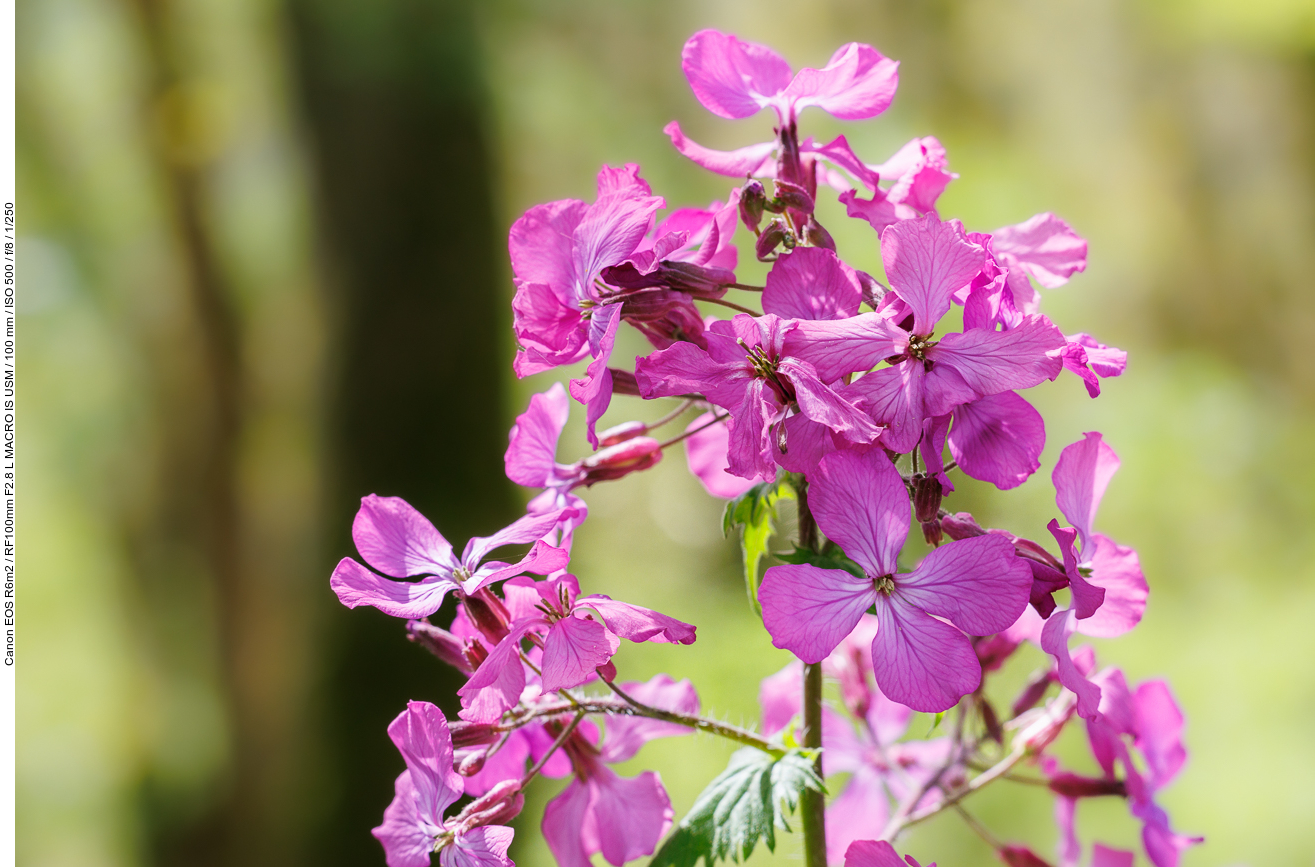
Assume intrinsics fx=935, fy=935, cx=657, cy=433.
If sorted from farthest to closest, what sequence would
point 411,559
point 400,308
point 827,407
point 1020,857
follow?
point 400,308
point 1020,857
point 411,559
point 827,407

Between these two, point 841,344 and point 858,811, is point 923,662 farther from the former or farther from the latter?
point 858,811

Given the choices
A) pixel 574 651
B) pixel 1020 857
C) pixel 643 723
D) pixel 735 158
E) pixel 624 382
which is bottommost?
pixel 1020 857

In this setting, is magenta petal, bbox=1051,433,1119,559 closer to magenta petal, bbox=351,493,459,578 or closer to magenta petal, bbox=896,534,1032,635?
magenta petal, bbox=896,534,1032,635

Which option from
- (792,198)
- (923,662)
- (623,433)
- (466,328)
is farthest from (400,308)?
(923,662)

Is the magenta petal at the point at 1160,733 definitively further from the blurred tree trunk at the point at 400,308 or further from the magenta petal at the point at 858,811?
the blurred tree trunk at the point at 400,308

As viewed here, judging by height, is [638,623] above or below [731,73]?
below

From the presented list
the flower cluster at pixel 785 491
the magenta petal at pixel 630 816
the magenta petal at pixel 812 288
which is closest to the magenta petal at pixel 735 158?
the flower cluster at pixel 785 491

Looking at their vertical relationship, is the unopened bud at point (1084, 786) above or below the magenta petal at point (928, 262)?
below

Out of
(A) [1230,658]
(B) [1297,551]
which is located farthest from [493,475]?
(B) [1297,551]
